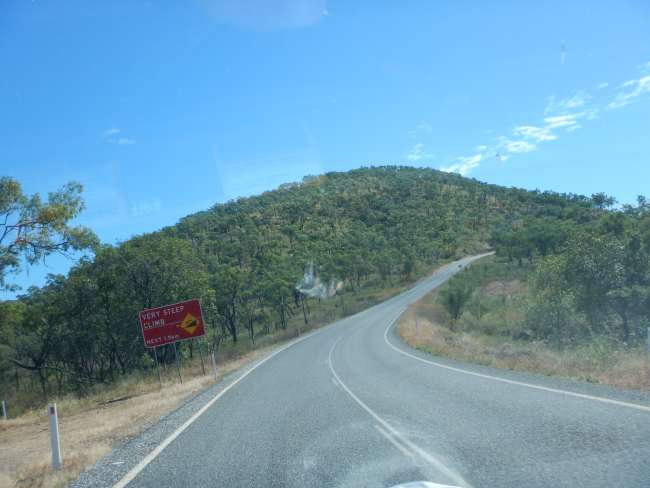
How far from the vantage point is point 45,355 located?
131 feet

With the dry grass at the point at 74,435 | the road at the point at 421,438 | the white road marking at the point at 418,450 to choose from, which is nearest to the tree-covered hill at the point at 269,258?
the dry grass at the point at 74,435

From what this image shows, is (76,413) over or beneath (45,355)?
beneath

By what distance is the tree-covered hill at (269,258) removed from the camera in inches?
1304

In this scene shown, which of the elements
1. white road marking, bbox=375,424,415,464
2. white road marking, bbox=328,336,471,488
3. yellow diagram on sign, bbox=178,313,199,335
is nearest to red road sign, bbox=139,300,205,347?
yellow diagram on sign, bbox=178,313,199,335

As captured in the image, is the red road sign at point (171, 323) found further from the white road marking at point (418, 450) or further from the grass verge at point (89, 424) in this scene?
the white road marking at point (418, 450)

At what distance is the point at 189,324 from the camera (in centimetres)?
2191

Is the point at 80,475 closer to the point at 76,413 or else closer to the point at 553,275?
the point at 76,413

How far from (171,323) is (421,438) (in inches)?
659

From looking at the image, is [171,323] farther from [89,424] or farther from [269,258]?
[269,258]

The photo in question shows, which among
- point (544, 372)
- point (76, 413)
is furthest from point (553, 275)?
point (76, 413)

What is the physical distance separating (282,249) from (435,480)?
77277 mm

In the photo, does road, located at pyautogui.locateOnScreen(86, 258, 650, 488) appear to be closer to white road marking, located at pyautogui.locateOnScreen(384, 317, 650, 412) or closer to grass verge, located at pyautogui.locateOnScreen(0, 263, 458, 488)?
white road marking, located at pyautogui.locateOnScreen(384, 317, 650, 412)

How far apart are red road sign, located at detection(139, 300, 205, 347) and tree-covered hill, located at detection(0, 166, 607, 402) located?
4.78 meters

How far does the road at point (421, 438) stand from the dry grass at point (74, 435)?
1242mm
